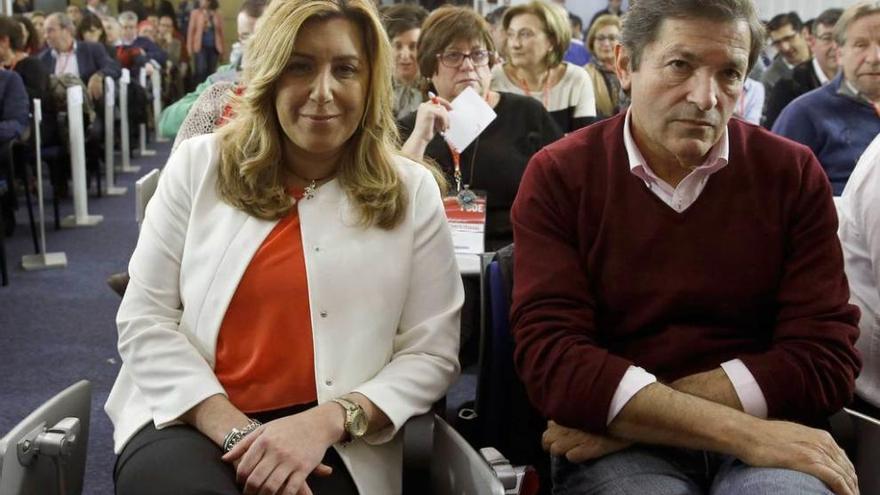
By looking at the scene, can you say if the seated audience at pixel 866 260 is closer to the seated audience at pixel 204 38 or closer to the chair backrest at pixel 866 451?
the chair backrest at pixel 866 451

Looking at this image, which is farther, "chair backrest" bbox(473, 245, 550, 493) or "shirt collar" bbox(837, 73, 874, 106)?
"shirt collar" bbox(837, 73, 874, 106)

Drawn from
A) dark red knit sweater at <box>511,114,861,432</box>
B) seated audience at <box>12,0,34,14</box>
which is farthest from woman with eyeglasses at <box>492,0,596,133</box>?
seated audience at <box>12,0,34,14</box>

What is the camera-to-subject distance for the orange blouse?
1.67 m

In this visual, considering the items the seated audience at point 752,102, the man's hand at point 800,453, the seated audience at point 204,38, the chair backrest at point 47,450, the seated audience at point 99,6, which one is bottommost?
the seated audience at point 204,38

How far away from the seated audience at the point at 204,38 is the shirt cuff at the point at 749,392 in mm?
13196

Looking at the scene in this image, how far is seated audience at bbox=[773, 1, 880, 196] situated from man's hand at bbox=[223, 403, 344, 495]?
2541mm

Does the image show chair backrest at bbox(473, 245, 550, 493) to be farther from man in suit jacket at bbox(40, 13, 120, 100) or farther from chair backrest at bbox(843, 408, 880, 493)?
man in suit jacket at bbox(40, 13, 120, 100)

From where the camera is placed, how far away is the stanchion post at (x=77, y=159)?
18.6ft

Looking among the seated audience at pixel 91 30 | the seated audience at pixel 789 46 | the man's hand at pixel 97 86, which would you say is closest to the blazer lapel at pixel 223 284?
the seated audience at pixel 789 46

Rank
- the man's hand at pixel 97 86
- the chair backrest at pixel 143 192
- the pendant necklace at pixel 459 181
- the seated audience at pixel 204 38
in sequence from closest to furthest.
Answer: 1. the chair backrest at pixel 143 192
2. the pendant necklace at pixel 459 181
3. the man's hand at pixel 97 86
4. the seated audience at pixel 204 38

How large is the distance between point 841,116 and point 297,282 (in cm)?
262

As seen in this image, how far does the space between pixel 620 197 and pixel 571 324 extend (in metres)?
0.23

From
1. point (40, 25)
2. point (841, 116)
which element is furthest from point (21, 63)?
point (841, 116)

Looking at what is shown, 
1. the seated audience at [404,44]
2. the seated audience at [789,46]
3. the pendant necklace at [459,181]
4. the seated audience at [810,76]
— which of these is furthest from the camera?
the seated audience at [789,46]
